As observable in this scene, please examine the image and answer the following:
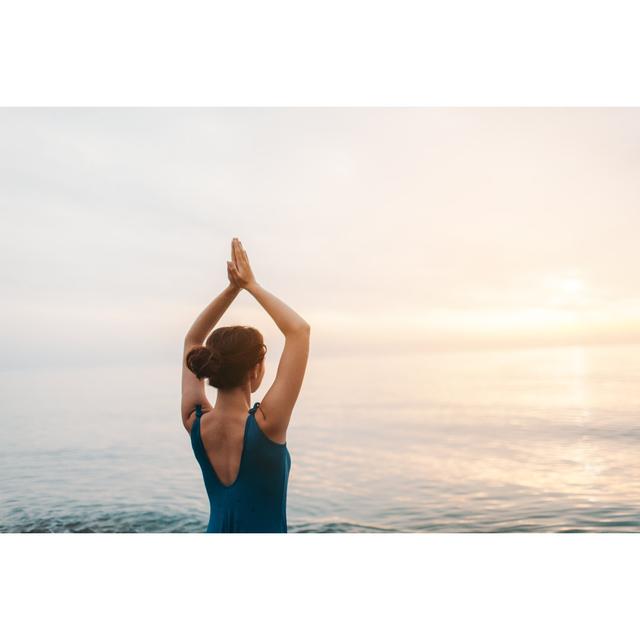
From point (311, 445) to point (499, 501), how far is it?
116 inches

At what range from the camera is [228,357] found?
69.4 inches

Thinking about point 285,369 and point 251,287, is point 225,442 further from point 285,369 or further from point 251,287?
point 251,287

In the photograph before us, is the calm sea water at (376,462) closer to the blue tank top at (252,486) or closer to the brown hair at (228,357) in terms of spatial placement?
the blue tank top at (252,486)

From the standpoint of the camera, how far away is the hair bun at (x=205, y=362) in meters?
1.76

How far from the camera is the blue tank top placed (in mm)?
1732

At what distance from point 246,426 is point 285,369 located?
0.58 ft

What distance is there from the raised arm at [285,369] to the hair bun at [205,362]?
0.50 feet

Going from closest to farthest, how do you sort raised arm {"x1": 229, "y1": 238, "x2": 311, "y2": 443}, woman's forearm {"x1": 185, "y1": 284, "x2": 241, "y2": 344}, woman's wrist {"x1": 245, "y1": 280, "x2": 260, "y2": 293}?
raised arm {"x1": 229, "y1": 238, "x2": 311, "y2": 443}, woman's wrist {"x1": 245, "y1": 280, "x2": 260, "y2": 293}, woman's forearm {"x1": 185, "y1": 284, "x2": 241, "y2": 344}

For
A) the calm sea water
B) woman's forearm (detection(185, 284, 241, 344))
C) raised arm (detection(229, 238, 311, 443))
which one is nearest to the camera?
raised arm (detection(229, 238, 311, 443))

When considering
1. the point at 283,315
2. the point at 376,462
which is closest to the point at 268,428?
the point at 283,315

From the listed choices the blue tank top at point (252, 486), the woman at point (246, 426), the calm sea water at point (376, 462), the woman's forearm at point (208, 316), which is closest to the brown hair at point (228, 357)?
the woman at point (246, 426)

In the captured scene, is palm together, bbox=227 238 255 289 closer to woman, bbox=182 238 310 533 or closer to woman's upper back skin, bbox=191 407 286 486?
woman, bbox=182 238 310 533

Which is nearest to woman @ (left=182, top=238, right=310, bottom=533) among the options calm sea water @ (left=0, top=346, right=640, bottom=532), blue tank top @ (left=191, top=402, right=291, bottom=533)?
blue tank top @ (left=191, top=402, right=291, bottom=533)

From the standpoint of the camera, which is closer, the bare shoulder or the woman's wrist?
the bare shoulder
